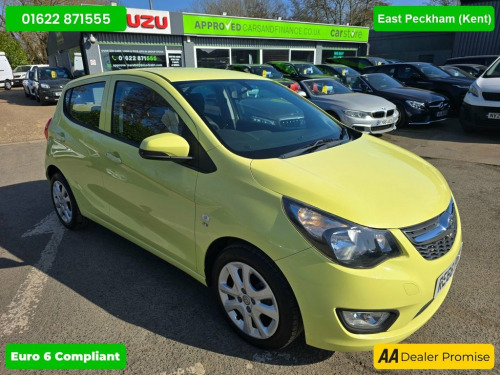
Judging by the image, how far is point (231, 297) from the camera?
2.39m

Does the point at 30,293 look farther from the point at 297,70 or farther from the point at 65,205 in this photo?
the point at 297,70

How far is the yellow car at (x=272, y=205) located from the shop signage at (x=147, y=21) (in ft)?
48.9

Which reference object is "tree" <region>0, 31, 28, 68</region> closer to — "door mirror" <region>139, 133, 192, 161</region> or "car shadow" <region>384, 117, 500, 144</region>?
"car shadow" <region>384, 117, 500, 144</region>

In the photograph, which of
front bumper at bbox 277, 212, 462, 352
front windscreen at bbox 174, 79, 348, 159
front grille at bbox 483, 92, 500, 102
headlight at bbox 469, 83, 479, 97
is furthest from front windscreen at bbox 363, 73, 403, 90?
front bumper at bbox 277, 212, 462, 352

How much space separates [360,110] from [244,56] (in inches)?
593

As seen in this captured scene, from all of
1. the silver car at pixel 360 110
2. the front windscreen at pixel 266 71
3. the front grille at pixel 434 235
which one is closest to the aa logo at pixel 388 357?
the front grille at pixel 434 235

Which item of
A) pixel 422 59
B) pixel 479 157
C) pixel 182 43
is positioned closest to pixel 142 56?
pixel 182 43

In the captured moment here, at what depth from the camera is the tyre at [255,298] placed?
2.04 meters

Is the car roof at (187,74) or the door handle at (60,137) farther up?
the car roof at (187,74)

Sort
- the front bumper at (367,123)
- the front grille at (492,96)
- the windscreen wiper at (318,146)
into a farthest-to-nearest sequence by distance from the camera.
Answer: the front bumper at (367,123), the front grille at (492,96), the windscreen wiper at (318,146)

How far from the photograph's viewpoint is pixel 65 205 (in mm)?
4051

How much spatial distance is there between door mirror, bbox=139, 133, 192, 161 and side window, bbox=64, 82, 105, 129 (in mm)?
1243

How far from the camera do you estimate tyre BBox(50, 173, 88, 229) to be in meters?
3.89

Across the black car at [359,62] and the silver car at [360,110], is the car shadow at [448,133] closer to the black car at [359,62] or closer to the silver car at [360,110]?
the silver car at [360,110]
